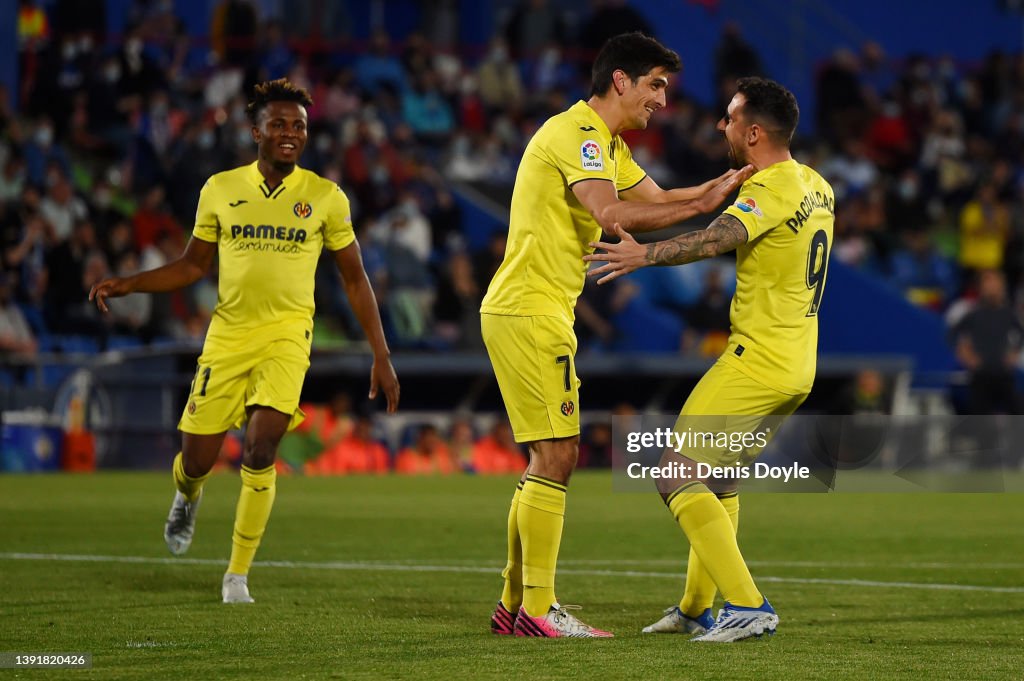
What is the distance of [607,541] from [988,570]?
2.61m

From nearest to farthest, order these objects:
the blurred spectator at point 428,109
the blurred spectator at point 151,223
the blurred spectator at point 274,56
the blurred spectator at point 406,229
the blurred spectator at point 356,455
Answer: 1. the blurred spectator at point 356,455
2. the blurred spectator at point 151,223
3. the blurred spectator at point 406,229
4. the blurred spectator at point 274,56
5. the blurred spectator at point 428,109

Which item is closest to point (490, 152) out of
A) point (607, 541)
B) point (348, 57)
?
point (348, 57)

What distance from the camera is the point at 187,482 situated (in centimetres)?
860

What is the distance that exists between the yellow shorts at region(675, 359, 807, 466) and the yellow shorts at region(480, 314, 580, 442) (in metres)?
0.46

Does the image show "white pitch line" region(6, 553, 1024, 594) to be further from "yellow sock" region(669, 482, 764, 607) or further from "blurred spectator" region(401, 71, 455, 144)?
"blurred spectator" region(401, 71, 455, 144)

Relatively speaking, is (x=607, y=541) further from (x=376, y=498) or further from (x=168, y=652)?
(x=168, y=652)

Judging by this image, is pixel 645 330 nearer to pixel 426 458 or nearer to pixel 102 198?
pixel 426 458

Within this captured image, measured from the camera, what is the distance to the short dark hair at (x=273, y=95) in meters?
8.26

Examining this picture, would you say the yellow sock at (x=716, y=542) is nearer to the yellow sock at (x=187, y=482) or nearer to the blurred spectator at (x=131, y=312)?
the yellow sock at (x=187, y=482)

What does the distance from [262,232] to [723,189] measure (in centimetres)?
261

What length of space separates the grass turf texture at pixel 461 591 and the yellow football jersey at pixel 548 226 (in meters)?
1.35

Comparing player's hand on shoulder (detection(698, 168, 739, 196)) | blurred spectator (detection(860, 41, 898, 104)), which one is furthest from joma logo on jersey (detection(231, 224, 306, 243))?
blurred spectator (detection(860, 41, 898, 104))

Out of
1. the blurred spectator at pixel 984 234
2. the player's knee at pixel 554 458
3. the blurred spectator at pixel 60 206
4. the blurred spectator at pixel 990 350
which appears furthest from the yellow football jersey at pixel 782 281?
the blurred spectator at pixel 984 234

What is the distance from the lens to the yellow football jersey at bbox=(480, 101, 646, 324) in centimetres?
673
